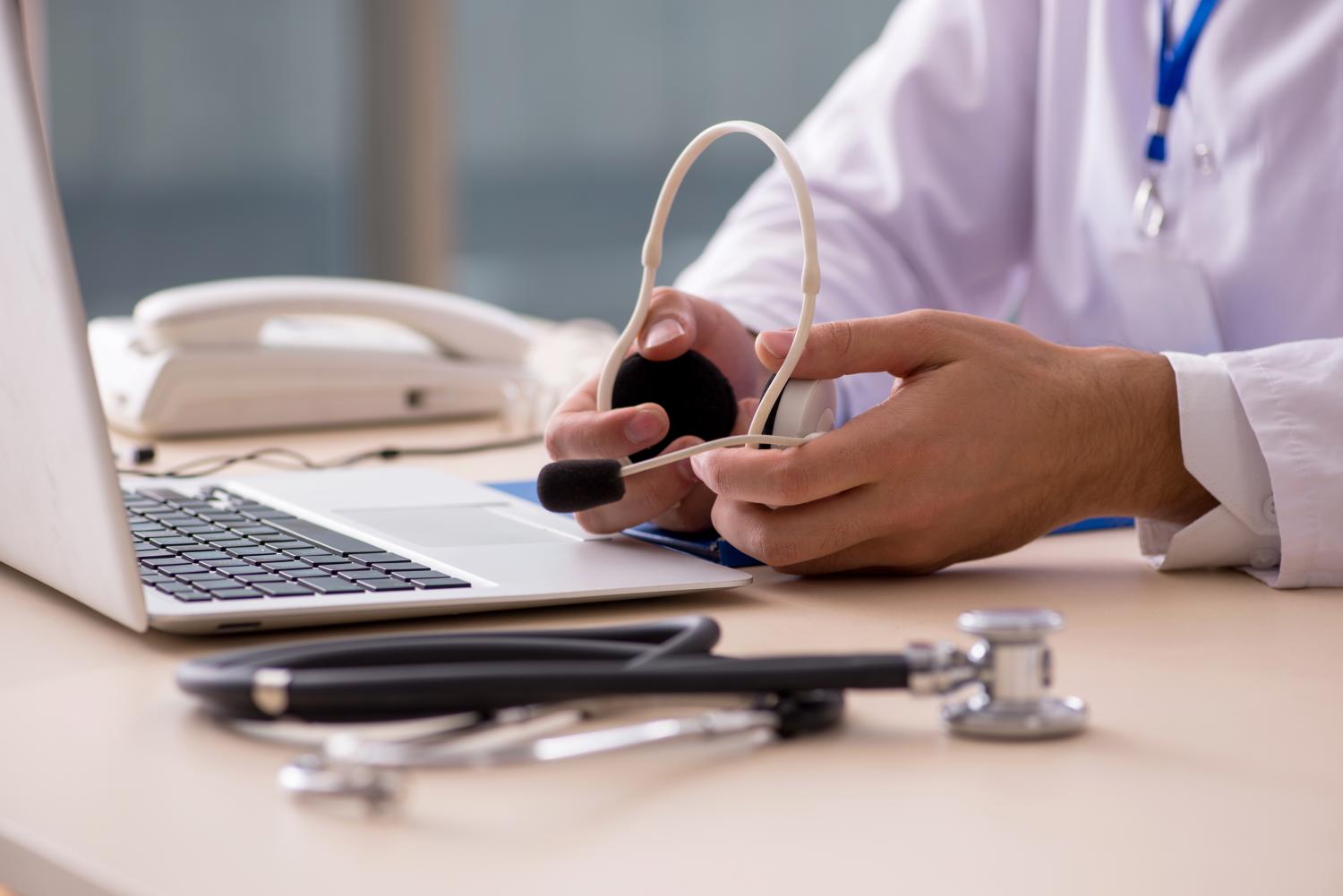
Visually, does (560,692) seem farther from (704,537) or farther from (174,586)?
(704,537)

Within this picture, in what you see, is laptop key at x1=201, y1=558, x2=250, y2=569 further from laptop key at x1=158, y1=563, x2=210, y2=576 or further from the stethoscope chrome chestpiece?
the stethoscope chrome chestpiece

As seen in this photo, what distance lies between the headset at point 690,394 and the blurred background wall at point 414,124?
91.0 inches

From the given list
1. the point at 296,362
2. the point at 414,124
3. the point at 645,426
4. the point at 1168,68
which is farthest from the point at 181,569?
the point at 414,124

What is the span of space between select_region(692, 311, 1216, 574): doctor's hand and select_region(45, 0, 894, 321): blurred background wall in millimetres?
2366

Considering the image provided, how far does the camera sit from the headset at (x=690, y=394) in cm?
69

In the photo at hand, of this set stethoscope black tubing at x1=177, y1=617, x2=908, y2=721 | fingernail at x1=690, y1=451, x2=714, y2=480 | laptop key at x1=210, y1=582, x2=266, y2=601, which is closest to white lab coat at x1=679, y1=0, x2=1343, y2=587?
fingernail at x1=690, y1=451, x2=714, y2=480

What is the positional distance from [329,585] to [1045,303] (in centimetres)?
89

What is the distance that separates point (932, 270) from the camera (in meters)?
1.37

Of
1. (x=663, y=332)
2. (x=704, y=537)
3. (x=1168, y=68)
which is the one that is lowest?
(x=704, y=537)

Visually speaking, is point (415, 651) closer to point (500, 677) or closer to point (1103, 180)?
point (500, 677)

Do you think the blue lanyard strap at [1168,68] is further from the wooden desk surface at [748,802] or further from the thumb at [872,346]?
the wooden desk surface at [748,802]

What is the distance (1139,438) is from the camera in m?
0.76

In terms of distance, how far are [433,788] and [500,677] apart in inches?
1.5

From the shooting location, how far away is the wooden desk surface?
15.1 inches
